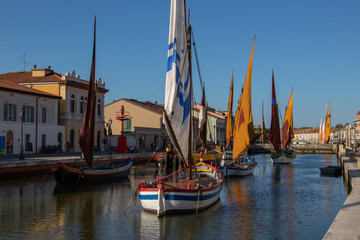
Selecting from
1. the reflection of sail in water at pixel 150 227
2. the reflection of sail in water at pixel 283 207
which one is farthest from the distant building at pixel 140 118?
the reflection of sail in water at pixel 150 227

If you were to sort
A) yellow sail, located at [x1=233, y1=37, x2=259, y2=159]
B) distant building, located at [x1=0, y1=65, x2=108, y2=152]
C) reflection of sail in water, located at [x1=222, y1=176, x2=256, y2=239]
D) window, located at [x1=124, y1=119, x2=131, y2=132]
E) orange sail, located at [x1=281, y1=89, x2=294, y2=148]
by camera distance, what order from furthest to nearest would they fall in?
1. window, located at [x1=124, y1=119, x2=131, y2=132]
2. orange sail, located at [x1=281, y1=89, x2=294, y2=148]
3. distant building, located at [x1=0, y1=65, x2=108, y2=152]
4. yellow sail, located at [x1=233, y1=37, x2=259, y2=159]
5. reflection of sail in water, located at [x1=222, y1=176, x2=256, y2=239]

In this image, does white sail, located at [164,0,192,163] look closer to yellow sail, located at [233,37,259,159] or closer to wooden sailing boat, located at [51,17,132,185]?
yellow sail, located at [233,37,259,159]

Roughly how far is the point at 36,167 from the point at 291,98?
36.7 metres

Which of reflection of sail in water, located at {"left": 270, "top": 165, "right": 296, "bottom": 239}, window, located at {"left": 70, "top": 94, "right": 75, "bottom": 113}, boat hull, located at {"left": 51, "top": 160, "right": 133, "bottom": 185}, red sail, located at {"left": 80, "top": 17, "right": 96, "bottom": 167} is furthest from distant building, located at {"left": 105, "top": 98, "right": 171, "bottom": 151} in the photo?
red sail, located at {"left": 80, "top": 17, "right": 96, "bottom": 167}

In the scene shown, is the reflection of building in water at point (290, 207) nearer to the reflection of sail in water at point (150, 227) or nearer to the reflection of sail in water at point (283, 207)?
the reflection of sail in water at point (283, 207)

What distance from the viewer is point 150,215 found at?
1784 cm

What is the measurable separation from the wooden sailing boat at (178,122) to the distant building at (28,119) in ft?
79.9

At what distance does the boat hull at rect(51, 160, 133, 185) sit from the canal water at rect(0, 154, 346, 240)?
739 mm

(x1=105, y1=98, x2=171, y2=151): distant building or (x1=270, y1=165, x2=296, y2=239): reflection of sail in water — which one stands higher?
(x1=105, y1=98, x2=171, y2=151): distant building

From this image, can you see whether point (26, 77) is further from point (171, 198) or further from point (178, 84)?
point (171, 198)

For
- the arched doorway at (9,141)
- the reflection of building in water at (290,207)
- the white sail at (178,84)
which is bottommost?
the reflection of building in water at (290,207)

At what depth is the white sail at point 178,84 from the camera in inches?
700

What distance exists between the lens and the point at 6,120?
1647 inches

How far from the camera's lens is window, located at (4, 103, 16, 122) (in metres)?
41.8
